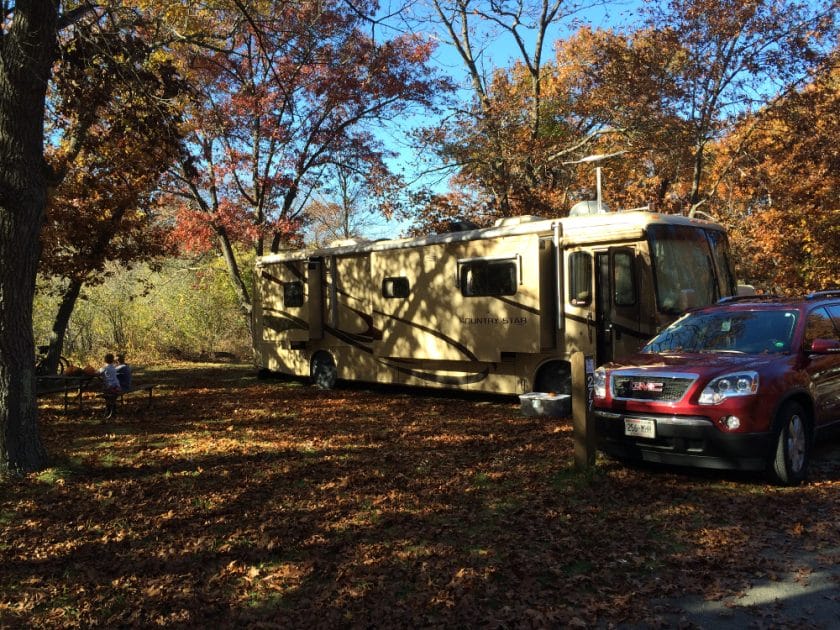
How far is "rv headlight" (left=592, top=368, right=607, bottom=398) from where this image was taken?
6.57 meters

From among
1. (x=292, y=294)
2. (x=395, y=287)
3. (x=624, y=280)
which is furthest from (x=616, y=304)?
(x=292, y=294)

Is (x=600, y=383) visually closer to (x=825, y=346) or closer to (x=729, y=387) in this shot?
(x=729, y=387)

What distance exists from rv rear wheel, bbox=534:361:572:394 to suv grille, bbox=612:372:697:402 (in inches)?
129

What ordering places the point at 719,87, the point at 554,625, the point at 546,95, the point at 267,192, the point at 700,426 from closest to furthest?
the point at 554,625, the point at 700,426, the point at 719,87, the point at 267,192, the point at 546,95

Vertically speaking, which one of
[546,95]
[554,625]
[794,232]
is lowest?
[554,625]

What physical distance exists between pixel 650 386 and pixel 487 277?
181 inches

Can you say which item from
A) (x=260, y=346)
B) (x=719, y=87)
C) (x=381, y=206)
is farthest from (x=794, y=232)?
(x=260, y=346)

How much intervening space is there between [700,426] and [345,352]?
8579 mm

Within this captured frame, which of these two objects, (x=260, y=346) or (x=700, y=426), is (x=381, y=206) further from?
(x=700, y=426)

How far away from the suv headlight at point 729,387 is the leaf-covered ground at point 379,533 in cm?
87

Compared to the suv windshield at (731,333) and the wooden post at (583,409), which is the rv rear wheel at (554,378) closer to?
the suv windshield at (731,333)

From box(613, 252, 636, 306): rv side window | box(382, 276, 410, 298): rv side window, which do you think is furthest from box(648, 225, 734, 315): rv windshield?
box(382, 276, 410, 298): rv side window

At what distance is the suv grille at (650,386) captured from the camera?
593cm

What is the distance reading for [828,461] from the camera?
22.6 feet
